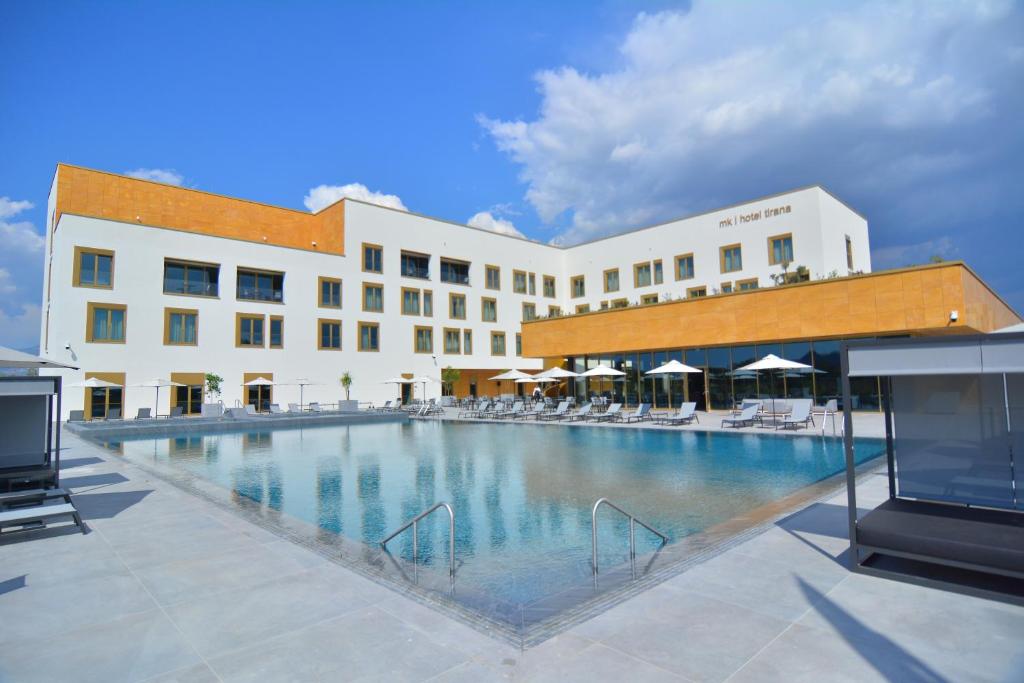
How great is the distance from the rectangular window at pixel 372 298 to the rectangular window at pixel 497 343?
31.4 ft

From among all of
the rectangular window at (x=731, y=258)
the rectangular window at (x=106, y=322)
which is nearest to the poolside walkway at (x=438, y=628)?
the rectangular window at (x=106, y=322)

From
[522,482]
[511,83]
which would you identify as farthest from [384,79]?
[522,482]

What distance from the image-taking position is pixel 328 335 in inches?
1366

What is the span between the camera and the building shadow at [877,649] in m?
2.91

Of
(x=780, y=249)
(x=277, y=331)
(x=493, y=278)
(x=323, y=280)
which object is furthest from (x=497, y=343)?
(x=780, y=249)

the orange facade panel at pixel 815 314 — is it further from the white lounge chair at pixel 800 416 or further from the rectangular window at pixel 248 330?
the rectangular window at pixel 248 330

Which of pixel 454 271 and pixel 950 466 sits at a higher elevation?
pixel 454 271

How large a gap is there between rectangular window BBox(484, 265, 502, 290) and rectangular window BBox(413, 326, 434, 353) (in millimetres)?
6265

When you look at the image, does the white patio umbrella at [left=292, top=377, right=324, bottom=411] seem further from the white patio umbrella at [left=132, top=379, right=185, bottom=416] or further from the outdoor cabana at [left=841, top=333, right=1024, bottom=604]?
the outdoor cabana at [left=841, top=333, right=1024, bottom=604]

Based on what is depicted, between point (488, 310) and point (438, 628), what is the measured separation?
129 feet

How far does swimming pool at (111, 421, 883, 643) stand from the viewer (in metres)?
5.80

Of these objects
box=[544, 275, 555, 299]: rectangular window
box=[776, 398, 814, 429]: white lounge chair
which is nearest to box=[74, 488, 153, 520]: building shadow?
box=[776, 398, 814, 429]: white lounge chair

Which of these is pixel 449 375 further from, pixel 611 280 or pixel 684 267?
pixel 684 267

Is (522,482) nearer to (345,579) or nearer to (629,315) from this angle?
(345,579)
